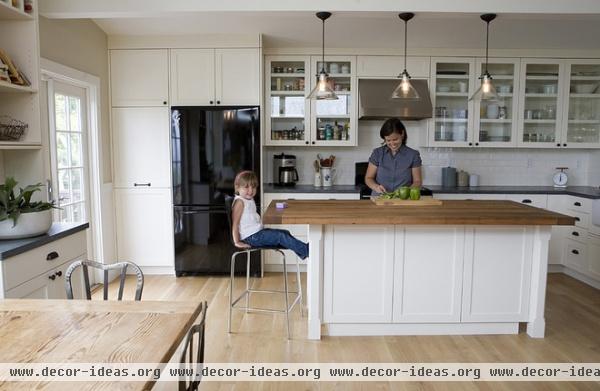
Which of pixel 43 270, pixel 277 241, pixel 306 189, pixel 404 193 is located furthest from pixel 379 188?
pixel 43 270

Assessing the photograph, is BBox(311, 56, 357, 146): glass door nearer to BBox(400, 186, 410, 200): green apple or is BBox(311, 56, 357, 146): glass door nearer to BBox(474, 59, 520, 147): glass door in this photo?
BBox(474, 59, 520, 147): glass door

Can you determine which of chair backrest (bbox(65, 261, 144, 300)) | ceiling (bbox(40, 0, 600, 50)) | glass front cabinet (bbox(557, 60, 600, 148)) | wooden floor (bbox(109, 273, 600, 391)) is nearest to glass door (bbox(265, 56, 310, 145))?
ceiling (bbox(40, 0, 600, 50))

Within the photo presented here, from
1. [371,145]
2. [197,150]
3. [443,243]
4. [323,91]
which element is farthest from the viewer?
[371,145]

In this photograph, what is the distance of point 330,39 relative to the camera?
440 centimetres

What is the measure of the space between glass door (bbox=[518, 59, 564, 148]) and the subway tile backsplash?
32 cm

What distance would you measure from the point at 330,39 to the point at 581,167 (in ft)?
11.0

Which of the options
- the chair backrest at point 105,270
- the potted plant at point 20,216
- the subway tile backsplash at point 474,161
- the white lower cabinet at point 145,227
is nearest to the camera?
the chair backrest at point 105,270

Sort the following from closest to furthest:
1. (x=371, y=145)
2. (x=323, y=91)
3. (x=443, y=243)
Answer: (x=443, y=243) → (x=323, y=91) → (x=371, y=145)

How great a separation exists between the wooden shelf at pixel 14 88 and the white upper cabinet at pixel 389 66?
3.13m

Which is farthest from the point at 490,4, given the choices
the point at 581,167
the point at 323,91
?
the point at 581,167

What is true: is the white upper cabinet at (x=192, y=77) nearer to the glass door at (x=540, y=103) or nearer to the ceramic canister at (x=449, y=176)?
the ceramic canister at (x=449, y=176)

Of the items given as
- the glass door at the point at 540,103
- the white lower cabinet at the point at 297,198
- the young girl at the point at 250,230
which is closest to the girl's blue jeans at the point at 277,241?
the young girl at the point at 250,230

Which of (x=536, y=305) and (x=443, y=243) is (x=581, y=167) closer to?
(x=536, y=305)

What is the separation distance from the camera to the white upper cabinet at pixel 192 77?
4.30 meters
